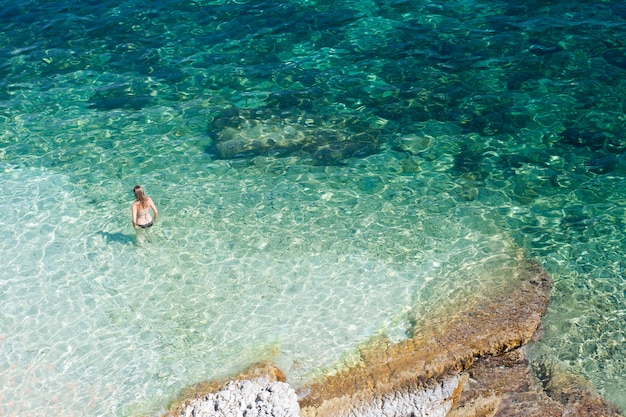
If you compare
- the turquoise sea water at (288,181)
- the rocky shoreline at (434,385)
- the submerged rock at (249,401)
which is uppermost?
the submerged rock at (249,401)

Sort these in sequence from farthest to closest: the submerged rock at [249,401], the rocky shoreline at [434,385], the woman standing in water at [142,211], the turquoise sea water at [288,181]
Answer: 1. the woman standing in water at [142,211]
2. the turquoise sea water at [288,181]
3. the rocky shoreline at [434,385]
4. the submerged rock at [249,401]

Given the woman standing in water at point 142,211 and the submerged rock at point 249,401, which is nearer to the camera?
the submerged rock at point 249,401

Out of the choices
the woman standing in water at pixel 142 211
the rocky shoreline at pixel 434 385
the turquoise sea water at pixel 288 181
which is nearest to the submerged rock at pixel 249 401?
the rocky shoreline at pixel 434 385

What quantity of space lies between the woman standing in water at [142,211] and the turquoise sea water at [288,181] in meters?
0.44

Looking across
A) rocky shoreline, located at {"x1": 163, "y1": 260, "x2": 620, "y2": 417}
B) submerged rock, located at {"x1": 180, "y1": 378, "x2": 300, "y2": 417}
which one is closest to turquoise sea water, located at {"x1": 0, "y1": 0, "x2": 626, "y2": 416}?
rocky shoreline, located at {"x1": 163, "y1": 260, "x2": 620, "y2": 417}

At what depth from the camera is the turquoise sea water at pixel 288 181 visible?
13.9m

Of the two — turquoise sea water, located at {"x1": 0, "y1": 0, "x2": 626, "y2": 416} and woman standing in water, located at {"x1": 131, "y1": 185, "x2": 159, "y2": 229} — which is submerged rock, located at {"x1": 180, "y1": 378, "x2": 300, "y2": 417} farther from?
woman standing in water, located at {"x1": 131, "y1": 185, "x2": 159, "y2": 229}

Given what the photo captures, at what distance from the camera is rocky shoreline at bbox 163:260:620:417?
11.9 meters

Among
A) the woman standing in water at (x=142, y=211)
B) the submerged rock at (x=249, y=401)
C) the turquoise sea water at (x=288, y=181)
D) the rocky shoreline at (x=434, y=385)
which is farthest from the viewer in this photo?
the woman standing in water at (x=142, y=211)

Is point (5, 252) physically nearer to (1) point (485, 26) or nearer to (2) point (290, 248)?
(2) point (290, 248)

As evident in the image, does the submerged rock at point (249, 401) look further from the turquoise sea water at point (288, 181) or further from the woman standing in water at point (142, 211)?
the woman standing in water at point (142, 211)

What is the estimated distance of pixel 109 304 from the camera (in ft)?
49.0

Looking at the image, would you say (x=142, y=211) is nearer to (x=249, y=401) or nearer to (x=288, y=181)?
(x=288, y=181)

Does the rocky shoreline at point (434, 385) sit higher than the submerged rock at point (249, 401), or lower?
lower
